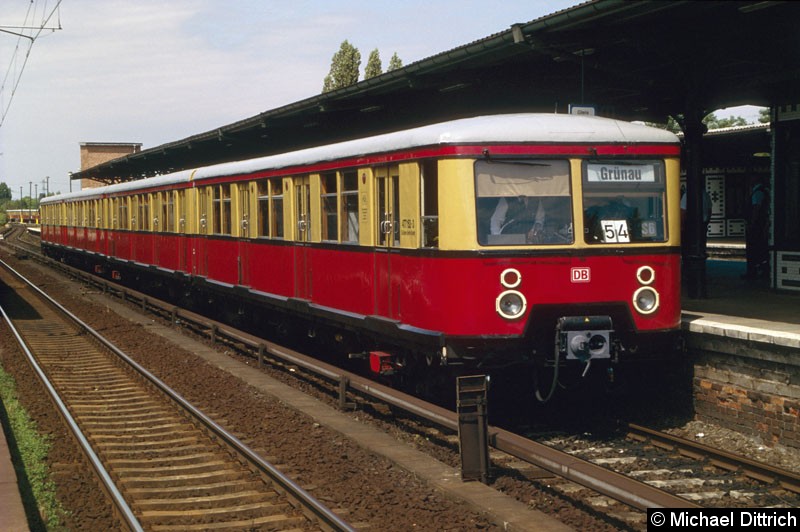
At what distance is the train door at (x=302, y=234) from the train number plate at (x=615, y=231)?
4.15 metres

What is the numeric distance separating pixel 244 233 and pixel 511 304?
6900 millimetres

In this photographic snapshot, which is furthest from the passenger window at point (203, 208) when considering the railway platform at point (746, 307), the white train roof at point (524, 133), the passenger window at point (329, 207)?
the railway platform at point (746, 307)

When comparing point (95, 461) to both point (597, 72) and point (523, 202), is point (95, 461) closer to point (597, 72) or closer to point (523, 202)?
point (523, 202)

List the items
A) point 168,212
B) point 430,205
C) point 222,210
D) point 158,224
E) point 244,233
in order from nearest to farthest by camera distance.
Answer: point 430,205, point 244,233, point 222,210, point 168,212, point 158,224

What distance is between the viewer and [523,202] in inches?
324

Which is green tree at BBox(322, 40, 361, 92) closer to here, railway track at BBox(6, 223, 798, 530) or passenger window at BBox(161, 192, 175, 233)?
passenger window at BBox(161, 192, 175, 233)

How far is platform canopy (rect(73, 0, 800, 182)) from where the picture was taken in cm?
934

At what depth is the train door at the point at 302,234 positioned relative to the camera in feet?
37.6

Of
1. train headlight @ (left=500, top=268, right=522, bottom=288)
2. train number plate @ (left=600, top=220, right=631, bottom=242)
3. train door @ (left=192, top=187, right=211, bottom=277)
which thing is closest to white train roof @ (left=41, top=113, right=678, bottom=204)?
train number plate @ (left=600, top=220, right=631, bottom=242)

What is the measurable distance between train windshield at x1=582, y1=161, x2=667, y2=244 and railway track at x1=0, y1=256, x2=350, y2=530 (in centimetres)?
359

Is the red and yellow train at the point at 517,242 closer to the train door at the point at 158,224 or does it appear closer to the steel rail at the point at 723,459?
the steel rail at the point at 723,459

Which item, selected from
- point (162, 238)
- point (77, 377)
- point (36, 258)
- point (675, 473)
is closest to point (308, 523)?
point (675, 473)

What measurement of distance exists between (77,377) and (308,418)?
179 inches

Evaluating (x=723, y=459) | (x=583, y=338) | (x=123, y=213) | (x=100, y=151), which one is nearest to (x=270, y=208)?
(x=583, y=338)
